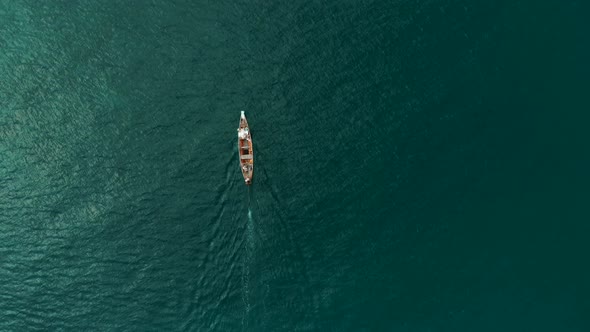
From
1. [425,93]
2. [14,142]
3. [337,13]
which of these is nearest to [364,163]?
[425,93]

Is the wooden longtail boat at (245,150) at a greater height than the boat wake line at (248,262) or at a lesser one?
greater

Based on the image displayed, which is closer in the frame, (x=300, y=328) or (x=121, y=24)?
(x=300, y=328)

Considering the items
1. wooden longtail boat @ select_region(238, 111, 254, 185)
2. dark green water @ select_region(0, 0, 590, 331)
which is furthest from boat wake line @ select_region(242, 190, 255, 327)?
wooden longtail boat @ select_region(238, 111, 254, 185)

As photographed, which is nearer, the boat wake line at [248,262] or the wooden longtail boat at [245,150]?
the boat wake line at [248,262]

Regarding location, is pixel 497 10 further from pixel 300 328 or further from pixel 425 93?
pixel 300 328

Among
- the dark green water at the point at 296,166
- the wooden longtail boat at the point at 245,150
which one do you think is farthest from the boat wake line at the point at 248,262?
the wooden longtail boat at the point at 245,150

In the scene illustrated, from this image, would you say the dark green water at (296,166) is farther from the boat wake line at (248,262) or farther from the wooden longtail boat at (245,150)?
the wooden longtail boat at (245,150)
